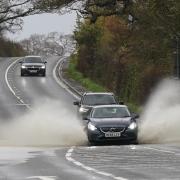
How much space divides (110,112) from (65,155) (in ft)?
21.9

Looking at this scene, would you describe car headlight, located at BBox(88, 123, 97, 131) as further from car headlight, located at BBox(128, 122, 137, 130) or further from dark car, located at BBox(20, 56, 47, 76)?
dark car, located at BBox(20, 56, 47, 76)

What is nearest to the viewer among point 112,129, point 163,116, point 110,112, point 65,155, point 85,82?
point 65,155

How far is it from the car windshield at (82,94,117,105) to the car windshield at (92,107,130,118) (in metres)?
5.84

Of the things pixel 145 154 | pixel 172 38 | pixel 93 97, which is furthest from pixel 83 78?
pixel 145 154

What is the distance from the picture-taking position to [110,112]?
2577 cm

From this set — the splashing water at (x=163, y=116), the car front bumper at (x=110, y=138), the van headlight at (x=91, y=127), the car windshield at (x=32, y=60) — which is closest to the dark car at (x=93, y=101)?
the splashing water at (x=163, y=116)

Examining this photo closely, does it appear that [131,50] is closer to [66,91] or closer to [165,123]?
[66,91]

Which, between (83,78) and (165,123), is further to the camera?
(83,78)

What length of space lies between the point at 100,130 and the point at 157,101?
13.2 m

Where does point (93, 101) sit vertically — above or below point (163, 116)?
above

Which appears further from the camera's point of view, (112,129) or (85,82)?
(85,82)

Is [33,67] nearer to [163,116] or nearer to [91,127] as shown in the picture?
[163,116]

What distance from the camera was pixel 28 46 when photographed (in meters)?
149

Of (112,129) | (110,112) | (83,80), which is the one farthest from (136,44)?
(112,129)
